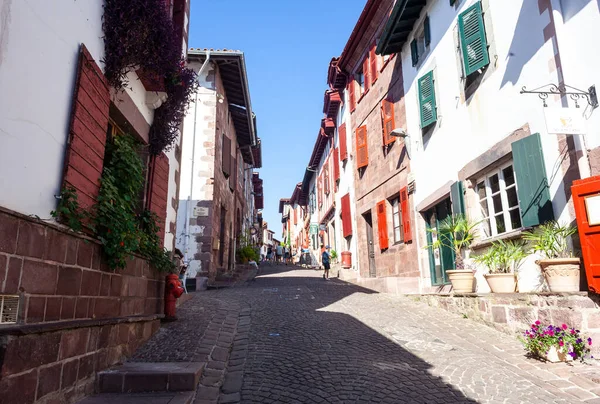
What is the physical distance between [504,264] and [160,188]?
5.08 meters

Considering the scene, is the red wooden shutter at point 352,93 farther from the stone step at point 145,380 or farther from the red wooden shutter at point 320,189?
the stone step at point 145,380

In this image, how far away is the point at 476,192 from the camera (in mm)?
7828

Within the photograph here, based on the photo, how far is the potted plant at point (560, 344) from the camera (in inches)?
180

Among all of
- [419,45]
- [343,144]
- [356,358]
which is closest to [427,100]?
[419,45]

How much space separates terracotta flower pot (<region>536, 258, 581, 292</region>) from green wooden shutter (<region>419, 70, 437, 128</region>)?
470cm

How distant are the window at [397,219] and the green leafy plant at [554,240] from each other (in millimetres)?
5440

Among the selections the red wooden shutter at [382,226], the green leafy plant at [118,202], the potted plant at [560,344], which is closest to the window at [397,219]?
the red wooden shutter at [382,226]

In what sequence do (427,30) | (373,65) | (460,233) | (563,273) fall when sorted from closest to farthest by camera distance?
(563,273) → (460,233) → (427,30) → (373,65)

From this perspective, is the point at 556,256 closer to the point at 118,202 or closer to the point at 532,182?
the point at 532,182

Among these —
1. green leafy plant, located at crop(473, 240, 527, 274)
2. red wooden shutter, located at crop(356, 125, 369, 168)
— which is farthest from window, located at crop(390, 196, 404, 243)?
green leafy plant, located at crop(473, 240, 527, 274)

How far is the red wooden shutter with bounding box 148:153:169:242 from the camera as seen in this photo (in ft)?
18.3

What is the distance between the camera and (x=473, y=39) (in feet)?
25.1

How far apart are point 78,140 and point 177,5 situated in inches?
157

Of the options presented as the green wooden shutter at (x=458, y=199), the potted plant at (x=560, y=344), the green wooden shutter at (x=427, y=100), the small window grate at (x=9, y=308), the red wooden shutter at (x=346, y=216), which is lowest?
the potted plant at (x=560, y=344)
